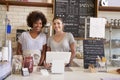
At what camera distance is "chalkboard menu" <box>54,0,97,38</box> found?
4.49 metres

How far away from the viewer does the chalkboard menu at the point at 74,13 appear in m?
4.49

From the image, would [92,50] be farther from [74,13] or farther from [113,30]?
[113,30]

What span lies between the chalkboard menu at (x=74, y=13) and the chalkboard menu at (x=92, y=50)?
6.99 feet

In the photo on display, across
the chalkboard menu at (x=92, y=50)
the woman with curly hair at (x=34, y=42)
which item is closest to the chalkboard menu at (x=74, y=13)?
the woman with curly hair at (x=34, y=42)

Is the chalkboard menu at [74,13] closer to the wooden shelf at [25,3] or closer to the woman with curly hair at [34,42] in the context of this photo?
the wooden shelf at [25,3]

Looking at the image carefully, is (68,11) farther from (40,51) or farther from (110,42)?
(40,51)

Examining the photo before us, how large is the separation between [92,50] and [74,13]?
2.28 meters

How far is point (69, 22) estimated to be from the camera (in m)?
4.50

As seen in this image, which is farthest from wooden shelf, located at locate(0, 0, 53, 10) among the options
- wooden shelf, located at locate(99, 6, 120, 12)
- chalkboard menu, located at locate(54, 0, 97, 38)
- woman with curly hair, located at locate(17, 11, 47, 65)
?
woman with curly hair, located at locate(17, 11, 47, 65)

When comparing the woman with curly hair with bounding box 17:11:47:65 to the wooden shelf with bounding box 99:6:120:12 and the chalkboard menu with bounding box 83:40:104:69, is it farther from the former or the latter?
the wooden shelf with bounding box 99:6:120:12

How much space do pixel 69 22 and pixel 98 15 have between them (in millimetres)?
636

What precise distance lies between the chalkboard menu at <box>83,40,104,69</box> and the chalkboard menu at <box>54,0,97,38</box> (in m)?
2.13

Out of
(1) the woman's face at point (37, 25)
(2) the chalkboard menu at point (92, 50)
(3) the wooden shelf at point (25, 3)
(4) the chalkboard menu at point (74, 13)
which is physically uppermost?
(3) the wooden shelf at point (25, 3)

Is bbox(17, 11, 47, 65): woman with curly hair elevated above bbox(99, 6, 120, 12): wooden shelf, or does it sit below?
below
